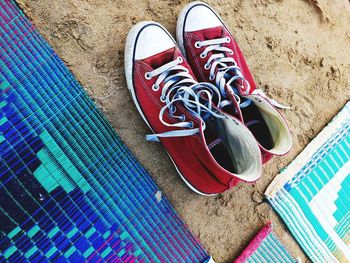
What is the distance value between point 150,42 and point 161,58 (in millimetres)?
63

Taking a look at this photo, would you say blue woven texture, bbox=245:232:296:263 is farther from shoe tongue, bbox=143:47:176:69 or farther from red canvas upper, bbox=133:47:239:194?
shoe tongue, bbox=143:47:176:69

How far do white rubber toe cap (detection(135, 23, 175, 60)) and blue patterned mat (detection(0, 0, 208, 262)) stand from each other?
0.78 feet

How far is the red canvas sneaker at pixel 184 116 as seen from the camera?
1.06 m

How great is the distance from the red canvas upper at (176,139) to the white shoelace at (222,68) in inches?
3.3

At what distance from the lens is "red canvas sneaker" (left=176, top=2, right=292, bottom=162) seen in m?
1.16

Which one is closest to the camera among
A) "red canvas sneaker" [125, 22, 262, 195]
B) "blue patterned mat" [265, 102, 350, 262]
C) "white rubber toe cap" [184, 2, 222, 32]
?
"red canvas sneaker" [125, 22, 262, 195]

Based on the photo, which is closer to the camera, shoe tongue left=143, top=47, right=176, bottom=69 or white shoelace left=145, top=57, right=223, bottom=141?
white shoelace left=145, top=57, right=223, bottom=141

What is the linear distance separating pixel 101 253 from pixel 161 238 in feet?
0.67

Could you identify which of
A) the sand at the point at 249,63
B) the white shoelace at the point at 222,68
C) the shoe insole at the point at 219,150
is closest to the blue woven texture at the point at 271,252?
the sand at the point at 249,63

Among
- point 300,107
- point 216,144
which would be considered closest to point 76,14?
point 216,144

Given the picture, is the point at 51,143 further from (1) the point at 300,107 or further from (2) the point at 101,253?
(1) the point at 300,107

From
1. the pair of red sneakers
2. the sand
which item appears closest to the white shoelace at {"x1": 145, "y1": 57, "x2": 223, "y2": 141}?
the pair of red sneakers

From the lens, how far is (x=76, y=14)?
3.92ft

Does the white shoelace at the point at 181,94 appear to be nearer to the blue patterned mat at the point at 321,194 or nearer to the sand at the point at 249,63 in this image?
the sand at the point at 249,63
